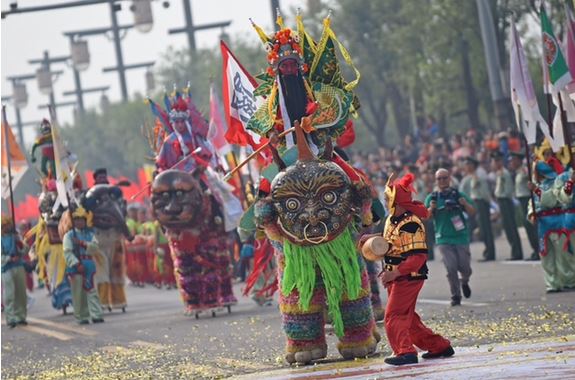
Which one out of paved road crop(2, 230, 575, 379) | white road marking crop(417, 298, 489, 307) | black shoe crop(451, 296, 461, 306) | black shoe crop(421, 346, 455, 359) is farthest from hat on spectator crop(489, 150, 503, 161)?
black shoe crop(421, 346, 455, 359)

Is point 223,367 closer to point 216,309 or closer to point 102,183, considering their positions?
point 216,309

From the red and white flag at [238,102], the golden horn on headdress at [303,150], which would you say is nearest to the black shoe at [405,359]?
the golden horn on headdress at [303,150]

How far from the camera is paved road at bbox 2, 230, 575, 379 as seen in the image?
47.7 feet

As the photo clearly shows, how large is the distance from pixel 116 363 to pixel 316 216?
3.71 m

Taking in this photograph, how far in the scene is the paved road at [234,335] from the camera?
47.7 feet

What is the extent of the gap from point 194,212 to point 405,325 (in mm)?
8786

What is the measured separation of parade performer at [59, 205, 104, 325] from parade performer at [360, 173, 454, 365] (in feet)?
35.0

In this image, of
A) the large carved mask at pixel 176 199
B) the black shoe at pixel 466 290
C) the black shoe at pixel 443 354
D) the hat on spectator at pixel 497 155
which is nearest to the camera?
the black shoe at pixel 443 354

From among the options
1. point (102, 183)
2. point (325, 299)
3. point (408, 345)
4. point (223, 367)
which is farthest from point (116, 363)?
point (102, 183)

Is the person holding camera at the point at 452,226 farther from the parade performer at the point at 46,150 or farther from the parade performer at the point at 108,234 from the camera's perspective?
the parade performer at the point at 46,150

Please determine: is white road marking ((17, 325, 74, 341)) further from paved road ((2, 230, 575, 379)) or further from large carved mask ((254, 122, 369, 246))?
large carved mask ((254, 122, 369, 246))

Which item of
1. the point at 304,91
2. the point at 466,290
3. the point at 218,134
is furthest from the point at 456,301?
the point at 218,134

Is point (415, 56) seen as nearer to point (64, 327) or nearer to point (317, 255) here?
point (64, 327)

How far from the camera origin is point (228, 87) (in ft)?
63.0
